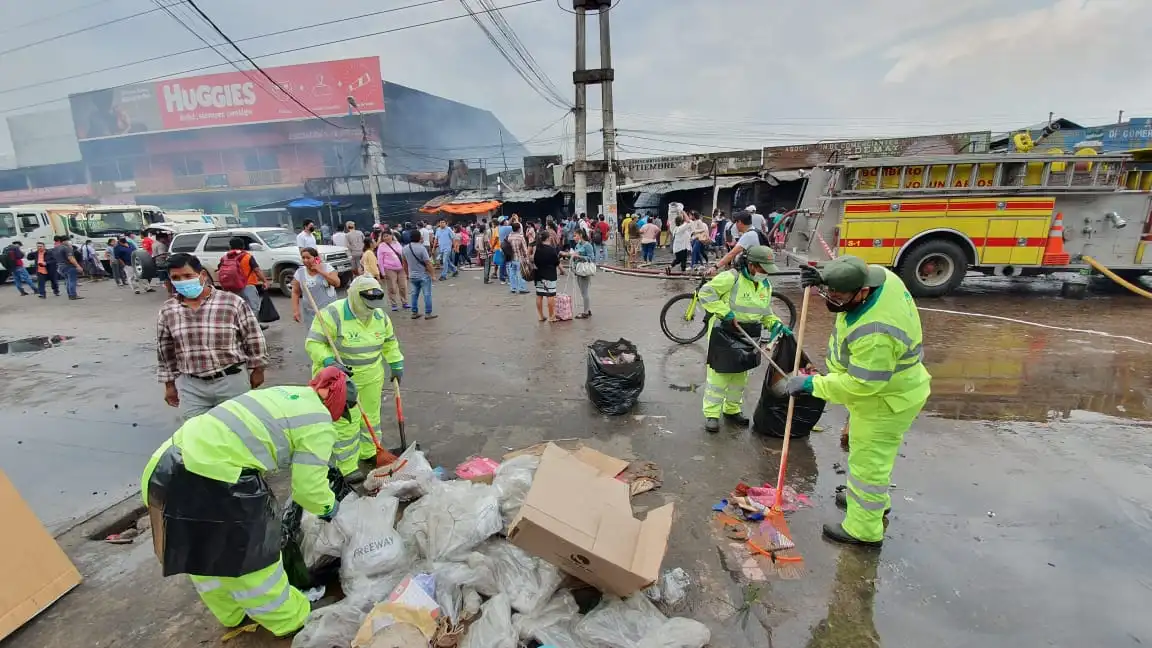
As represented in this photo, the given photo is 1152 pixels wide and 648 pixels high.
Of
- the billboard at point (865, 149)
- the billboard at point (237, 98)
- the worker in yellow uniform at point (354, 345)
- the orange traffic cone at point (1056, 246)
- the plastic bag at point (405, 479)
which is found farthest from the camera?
the billboard at point (237, 98)

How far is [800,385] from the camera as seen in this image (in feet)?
9.16

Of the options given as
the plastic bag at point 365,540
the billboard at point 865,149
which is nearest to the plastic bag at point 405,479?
the plastic bag at point 365,540

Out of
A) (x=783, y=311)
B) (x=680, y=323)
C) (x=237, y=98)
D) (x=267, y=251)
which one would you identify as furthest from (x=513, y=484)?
(x=237, y=98)

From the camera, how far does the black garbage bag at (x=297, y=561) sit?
2.43m

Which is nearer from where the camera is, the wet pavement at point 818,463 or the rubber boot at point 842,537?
the wet pavement at point 818,463

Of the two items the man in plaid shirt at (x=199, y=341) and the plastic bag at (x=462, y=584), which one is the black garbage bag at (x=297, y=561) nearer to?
the plastic bag at (x=462, y=584)

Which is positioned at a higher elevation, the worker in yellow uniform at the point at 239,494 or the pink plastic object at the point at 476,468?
the worker in yellow uniform at the point at 239,494

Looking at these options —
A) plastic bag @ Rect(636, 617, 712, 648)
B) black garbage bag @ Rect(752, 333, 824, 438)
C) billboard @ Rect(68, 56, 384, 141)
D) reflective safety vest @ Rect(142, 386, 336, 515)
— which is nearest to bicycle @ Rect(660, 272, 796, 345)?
black garbage bag @ Rect(752, 333, 824, 438)

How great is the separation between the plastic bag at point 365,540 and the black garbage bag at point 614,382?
2248 millimetres

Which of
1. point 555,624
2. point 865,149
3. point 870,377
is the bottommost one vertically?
point 555,624

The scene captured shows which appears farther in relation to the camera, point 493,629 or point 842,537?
point 842,537

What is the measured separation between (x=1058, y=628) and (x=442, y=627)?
2720 mm

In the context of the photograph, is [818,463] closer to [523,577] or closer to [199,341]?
[523,577]

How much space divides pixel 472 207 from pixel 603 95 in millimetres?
8245
